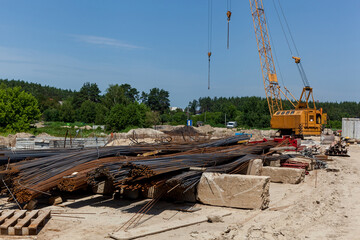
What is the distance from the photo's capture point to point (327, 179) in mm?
12016

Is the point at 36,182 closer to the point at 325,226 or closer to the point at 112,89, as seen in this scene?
the point at 325,226

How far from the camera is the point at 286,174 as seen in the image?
1105cm

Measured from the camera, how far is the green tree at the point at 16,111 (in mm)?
48375

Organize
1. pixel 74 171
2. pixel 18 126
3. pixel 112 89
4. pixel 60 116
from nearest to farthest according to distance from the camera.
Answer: pixel 74 171, pixel 18 126, pixel 112 89, pixel 60 116

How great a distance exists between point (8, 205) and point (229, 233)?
16.4 ft

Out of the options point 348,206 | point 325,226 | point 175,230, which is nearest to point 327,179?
point 348,206

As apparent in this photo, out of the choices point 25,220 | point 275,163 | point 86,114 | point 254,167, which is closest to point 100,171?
point 25,220

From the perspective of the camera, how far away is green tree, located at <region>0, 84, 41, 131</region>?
48375 mm

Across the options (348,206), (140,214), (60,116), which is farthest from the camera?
(60,116)

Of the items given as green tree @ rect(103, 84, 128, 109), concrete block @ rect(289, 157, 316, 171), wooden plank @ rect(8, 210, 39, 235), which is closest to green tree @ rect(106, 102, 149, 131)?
green tree @ rect(103, 84, 128, 109)

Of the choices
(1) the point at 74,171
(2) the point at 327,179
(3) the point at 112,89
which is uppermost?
(3) the point at 112,89

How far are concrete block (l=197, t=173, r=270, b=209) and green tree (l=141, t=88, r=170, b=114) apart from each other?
102 meters

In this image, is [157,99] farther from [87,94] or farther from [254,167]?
[254,167]

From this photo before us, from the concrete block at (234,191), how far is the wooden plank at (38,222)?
3350 millimetres
